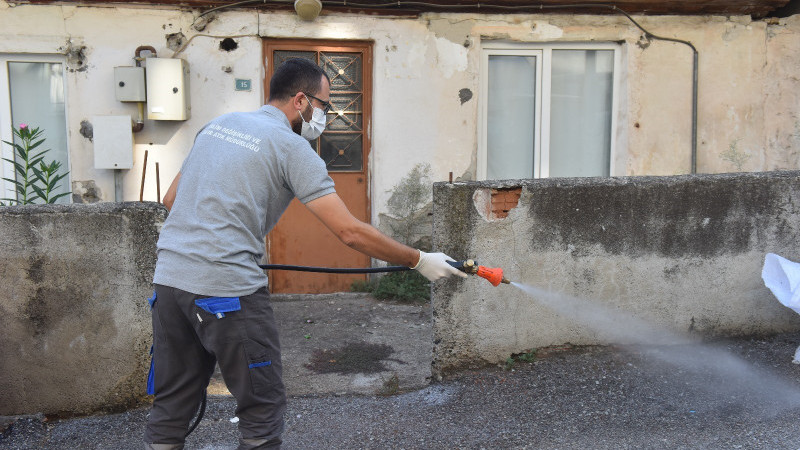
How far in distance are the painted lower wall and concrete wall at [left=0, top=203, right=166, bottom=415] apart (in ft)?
9.38

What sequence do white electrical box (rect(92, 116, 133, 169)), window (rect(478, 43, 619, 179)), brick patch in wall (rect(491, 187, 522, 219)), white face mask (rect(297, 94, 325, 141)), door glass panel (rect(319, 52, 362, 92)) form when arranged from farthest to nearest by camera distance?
window (rect(478, 43, 619, 179)), door glass panel (rect(319, 52, 362, 92)), white electrical box (rect(92, 116, 133, 169)), brick patch in wall (rect(491, 187, 522, 219)), white face mask (rect(297, 94, 325, 141))

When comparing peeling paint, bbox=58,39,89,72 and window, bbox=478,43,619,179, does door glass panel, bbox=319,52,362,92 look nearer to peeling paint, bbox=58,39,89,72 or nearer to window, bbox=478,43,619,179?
window, bbox=478,43,619,179

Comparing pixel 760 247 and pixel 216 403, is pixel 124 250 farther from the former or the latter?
pixel 760 247

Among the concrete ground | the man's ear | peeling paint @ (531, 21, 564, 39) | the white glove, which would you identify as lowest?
the concrete ground

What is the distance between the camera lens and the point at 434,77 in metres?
6.98

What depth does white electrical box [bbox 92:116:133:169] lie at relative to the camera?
6375 mm

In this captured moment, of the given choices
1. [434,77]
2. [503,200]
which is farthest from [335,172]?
[503,200]

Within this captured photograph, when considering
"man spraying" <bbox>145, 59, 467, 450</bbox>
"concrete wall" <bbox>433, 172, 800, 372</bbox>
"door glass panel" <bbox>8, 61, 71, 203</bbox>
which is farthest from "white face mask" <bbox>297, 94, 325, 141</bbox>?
"door glass panel" <bbox>8, 61, 71, 203</bbox>

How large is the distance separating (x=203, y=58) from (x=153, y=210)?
3094mm

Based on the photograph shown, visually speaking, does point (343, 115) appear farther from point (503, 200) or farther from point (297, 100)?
point (297, 100)

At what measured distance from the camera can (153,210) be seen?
13.1 feet

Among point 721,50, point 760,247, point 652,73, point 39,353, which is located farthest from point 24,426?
point 721,50

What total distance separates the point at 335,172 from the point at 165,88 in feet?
5.93

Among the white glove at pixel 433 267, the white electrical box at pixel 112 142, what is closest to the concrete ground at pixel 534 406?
the white glove at pixel 433 267
